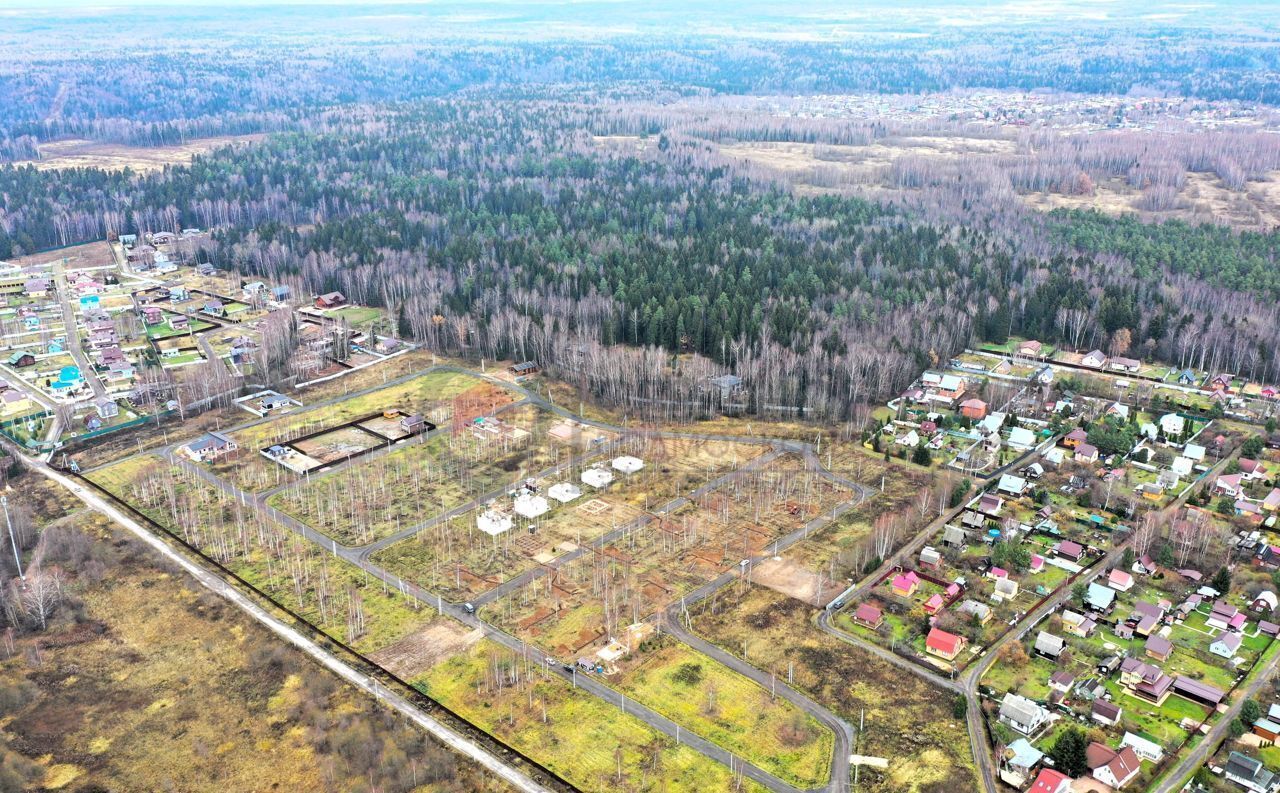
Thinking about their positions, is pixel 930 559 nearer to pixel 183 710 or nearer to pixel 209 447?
pixel 183 710

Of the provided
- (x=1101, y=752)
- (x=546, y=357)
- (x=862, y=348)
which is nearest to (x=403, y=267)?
(x=546, y=357)

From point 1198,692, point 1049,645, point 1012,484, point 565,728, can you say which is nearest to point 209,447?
point 565,728

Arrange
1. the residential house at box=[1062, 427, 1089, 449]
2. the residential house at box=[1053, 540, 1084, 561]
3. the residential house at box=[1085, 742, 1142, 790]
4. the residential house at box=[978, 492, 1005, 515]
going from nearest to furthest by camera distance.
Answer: the residential house at box=[1085, 742, 1142, 790], the residential house at box=[1053, 540, 1084, 561], the residential house at box=[978, 492, 1005, 515], the residential house at box=[1062, 427, 1089, 449]

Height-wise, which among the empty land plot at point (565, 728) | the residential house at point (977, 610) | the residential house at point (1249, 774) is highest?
the residential house at point (1249, 774)

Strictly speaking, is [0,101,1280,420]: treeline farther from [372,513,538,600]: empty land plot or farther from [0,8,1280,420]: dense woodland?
[372,513,538,600]: empty land plot

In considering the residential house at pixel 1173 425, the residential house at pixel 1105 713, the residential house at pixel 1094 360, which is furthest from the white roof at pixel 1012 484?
the residential house at pixel 1094 360

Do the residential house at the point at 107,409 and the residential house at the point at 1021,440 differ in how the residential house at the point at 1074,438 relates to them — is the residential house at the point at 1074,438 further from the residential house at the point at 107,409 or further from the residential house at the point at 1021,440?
the residential house at the point at 107,409

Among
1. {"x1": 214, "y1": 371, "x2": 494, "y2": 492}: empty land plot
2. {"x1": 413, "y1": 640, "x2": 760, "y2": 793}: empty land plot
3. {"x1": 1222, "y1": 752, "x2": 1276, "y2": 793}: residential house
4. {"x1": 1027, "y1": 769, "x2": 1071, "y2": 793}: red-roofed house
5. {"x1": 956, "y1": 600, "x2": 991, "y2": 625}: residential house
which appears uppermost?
{"x1": 1222, "y1": 752, "x2": 1276, "y2": 793}: residential house

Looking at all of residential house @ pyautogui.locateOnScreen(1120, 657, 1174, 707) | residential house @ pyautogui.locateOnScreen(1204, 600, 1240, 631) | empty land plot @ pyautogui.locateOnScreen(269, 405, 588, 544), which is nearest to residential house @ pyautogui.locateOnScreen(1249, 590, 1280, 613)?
residential house @ pyautogui.locateOnScreen(1204, 600, 1240, 631)
